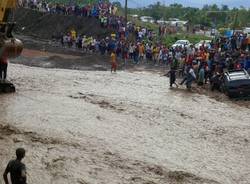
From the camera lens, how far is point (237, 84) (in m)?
24.0

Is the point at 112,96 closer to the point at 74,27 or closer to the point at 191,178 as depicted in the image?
the point at 191,178

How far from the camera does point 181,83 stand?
27188 millimetres

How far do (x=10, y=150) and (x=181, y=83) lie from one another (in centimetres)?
1477

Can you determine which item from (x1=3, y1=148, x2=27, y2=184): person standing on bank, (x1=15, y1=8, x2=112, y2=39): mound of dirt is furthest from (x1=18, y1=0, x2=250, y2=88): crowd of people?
(x1=3, y1=148, x2=27, y2=184): person standing on bank

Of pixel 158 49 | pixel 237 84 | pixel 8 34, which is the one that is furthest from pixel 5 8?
pixel 158 49

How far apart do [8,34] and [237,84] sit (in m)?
10.1

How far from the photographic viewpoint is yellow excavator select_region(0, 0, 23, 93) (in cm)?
1895

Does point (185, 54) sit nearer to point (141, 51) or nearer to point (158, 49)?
point (158, 49)

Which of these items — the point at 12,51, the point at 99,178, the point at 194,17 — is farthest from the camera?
the point at 194,17

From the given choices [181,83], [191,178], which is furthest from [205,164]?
[181,83]

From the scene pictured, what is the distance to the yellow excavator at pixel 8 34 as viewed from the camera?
1895 centimetres

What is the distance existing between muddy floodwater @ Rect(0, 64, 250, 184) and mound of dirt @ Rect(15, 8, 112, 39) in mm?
18210

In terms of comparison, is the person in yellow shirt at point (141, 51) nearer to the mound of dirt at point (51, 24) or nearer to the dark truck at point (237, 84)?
the mound of dirt at point (51, 24)

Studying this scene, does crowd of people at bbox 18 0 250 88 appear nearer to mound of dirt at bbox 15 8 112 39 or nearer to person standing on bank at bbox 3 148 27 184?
mound of dirt at bbox 15 8 112 39
